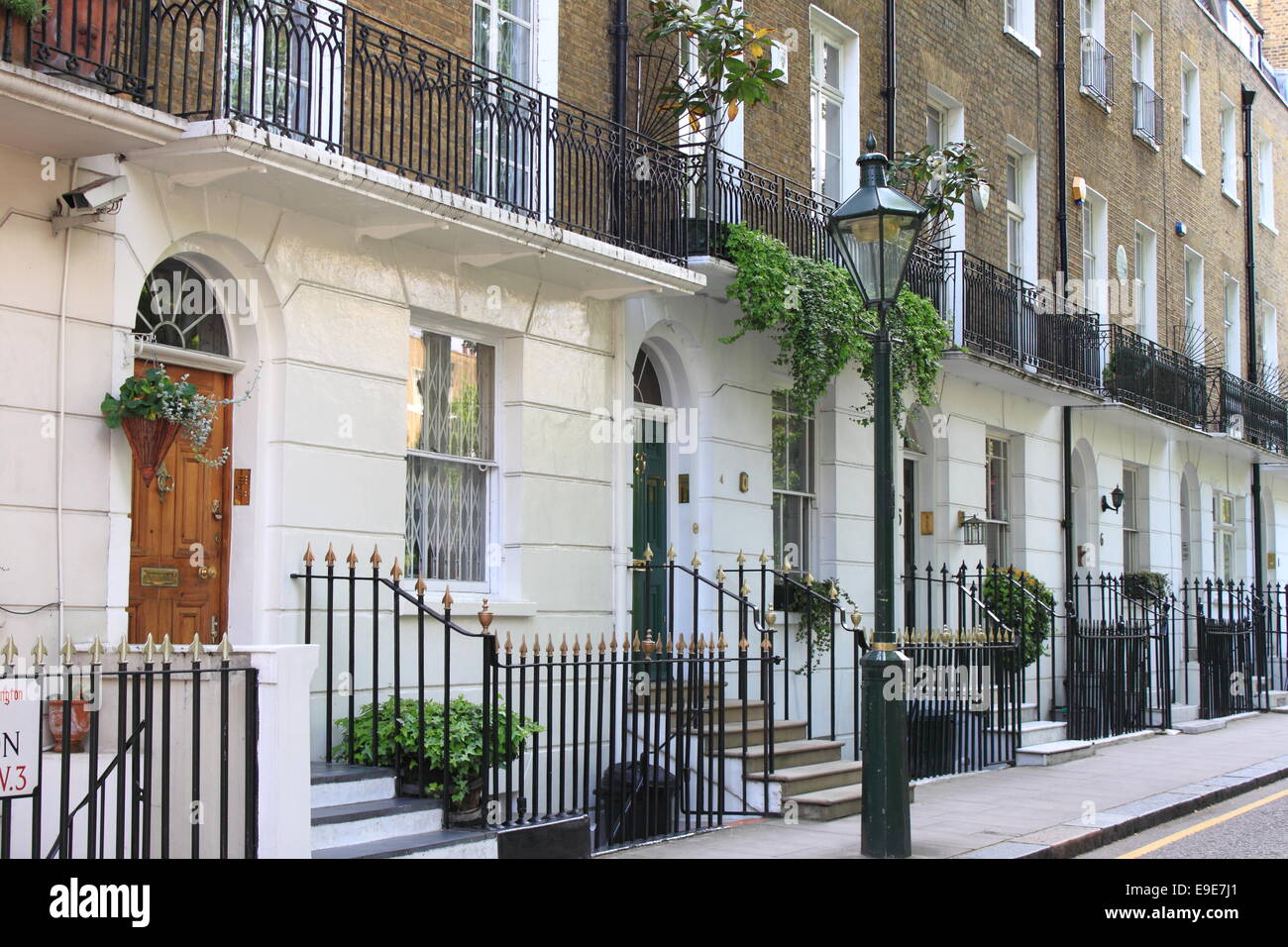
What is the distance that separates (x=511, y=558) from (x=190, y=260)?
3362 millimetres

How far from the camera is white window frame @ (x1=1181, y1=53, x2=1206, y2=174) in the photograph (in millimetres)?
25859

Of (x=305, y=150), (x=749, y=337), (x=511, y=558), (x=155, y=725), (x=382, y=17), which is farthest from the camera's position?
(x=749, y=337)

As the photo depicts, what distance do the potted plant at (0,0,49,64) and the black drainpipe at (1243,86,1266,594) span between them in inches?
943

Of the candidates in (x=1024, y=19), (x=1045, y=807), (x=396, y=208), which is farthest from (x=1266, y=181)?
(x=396, y=208)

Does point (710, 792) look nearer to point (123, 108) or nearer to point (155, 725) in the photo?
point (155, 725)

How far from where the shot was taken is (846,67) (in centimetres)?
1622

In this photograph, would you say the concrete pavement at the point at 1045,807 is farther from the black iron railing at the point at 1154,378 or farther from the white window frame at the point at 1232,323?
the white window frame at the point at 1232,323

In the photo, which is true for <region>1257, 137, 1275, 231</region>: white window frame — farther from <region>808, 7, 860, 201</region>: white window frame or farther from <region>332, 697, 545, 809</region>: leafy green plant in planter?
<region>332, 697, 545, 809</region>: leafy green plant in planter

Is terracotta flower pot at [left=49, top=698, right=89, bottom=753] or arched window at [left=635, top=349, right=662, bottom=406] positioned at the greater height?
arched window at [left=635, top=349, right=662, bottom=406]

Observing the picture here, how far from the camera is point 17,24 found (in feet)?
26.4

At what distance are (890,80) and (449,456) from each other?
8067 millimetres

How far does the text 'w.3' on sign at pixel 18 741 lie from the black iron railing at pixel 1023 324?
12.3 meters

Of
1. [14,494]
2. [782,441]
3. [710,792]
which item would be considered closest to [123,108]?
[14,494]

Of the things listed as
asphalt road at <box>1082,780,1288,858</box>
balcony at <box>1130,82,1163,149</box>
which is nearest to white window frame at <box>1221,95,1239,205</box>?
balcony at <box>1130,82,1163,149</box>
